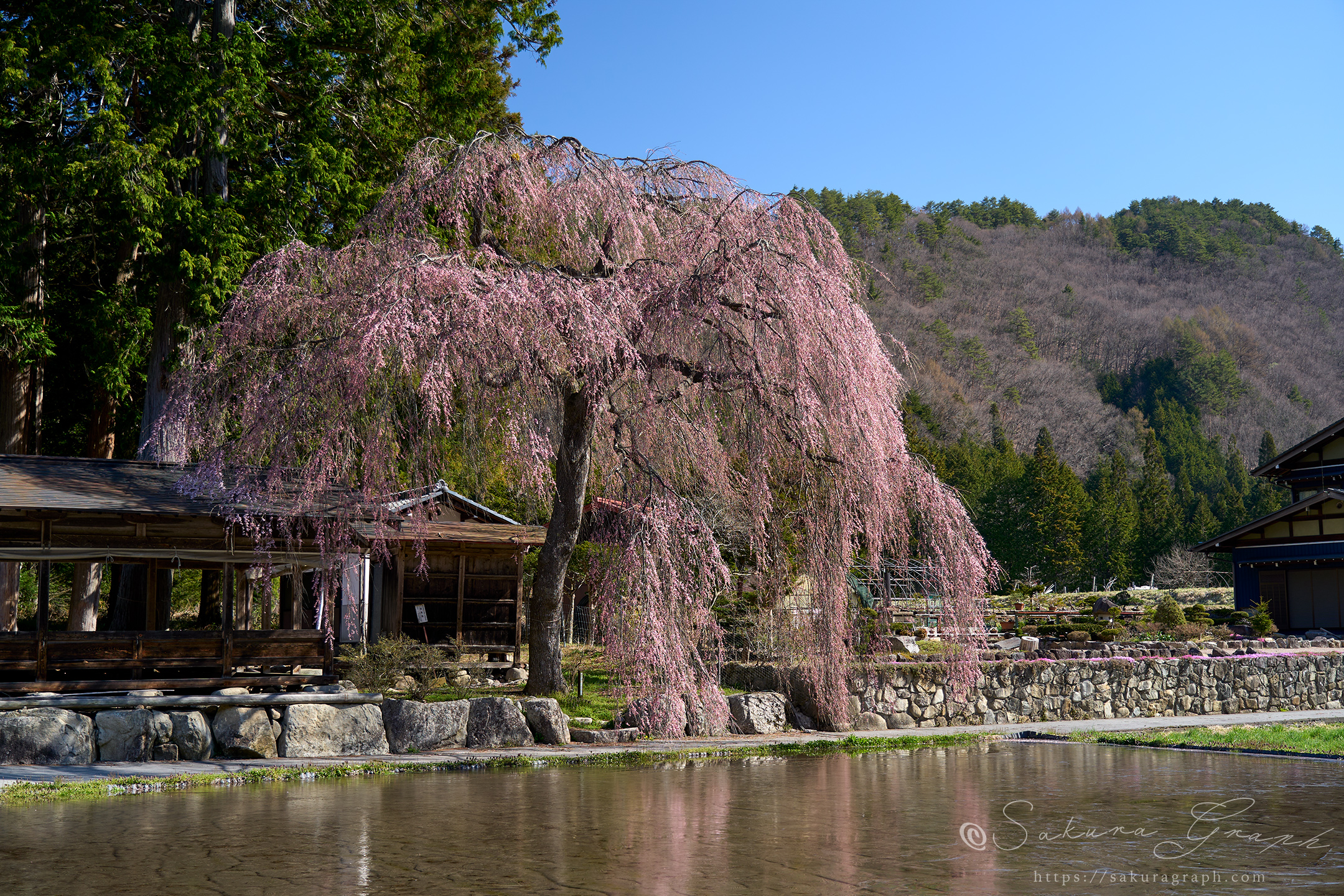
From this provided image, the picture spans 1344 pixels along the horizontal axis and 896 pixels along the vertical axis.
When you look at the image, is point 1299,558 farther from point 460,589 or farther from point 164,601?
point 164,601

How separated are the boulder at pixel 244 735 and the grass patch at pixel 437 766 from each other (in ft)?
4.50

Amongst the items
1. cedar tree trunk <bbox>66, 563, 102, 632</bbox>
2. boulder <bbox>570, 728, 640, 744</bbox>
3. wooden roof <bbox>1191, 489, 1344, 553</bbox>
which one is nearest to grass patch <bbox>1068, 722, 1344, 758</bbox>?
boulder <bbox>570, 728, 640, 744</bbox>

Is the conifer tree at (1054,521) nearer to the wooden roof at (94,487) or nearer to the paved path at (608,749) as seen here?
the paved path at (608,749)

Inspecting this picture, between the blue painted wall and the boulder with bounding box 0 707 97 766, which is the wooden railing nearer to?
the boulder with bounding box 0 707 97 766

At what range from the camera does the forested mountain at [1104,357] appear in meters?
64.9

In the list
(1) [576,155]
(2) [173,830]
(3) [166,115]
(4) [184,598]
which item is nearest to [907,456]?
(1) [576,155]

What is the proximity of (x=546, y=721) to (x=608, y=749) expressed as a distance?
3.22ft

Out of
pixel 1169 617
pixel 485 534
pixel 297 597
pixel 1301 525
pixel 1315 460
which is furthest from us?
pixel 1315 460

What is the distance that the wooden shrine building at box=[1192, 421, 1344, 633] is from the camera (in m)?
35.7

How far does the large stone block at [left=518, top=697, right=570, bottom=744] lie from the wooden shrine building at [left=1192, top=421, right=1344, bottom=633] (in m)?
30.1

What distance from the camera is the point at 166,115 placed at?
18750mm

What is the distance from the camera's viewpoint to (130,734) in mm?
13039

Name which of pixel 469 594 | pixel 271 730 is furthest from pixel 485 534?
pixel 271 730

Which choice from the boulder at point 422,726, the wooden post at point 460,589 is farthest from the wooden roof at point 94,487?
the wooden post at point 460,589
